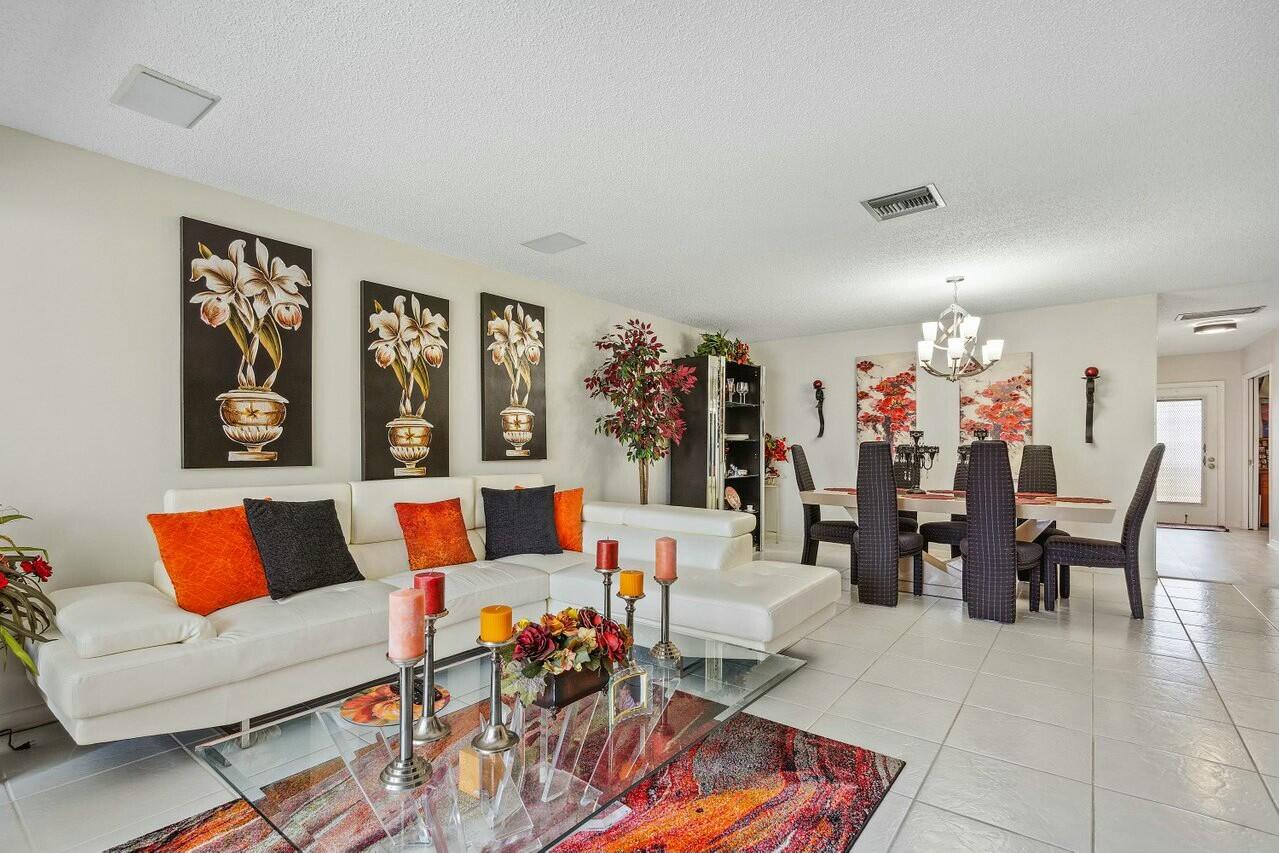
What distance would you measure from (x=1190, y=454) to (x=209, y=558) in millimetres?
11000

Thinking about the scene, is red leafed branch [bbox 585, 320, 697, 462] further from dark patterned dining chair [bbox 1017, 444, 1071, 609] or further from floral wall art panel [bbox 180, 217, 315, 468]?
dark patterned dining chair [bbox 1017, 444, 1071, 609]

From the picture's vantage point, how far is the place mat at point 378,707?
1.88m

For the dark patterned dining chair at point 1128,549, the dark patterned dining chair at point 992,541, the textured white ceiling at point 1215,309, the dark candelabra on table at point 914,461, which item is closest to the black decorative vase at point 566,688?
the dark patterned dining chair at point 992,541

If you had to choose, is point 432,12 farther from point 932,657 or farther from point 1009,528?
point 1009,528

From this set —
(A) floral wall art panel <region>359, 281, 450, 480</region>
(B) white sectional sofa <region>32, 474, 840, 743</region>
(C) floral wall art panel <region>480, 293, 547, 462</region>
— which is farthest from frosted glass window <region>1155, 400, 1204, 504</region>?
(A) floral wall art panel <region>359, 281, 450, 480</region>

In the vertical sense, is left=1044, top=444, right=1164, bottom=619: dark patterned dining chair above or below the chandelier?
below

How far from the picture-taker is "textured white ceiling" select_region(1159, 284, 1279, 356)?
5.08 metres

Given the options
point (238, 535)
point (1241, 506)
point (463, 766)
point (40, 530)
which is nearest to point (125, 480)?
point (40, 530)

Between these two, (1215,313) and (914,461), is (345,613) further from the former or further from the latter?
(1215,313)

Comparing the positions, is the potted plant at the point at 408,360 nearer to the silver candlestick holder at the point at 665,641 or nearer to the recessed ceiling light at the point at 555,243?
the recessed ceiling light at the point at 555,243

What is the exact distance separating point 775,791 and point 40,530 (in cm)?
A: 295

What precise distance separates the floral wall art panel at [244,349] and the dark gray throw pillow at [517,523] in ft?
3.48

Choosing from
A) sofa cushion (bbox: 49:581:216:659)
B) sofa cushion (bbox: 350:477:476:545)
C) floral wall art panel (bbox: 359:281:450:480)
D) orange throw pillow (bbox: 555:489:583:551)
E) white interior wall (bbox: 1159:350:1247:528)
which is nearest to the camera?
sofa cushion (bbox: 49:581:216:659)

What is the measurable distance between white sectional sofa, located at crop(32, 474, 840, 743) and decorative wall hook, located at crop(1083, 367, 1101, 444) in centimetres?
352
